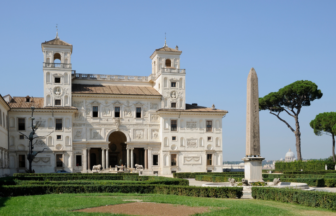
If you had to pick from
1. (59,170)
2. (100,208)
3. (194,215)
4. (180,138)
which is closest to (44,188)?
(100,208)

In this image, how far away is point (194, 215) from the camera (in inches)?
491

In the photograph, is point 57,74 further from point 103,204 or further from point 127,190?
point 103,204

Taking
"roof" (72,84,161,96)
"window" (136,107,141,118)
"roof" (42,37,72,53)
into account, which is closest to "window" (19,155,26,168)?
"roof" (72,84,161,96)

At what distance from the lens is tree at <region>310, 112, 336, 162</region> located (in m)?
58.9

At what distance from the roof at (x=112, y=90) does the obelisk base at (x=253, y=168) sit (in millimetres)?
32514

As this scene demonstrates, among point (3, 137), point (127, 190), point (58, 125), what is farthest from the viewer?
point (58, 125)

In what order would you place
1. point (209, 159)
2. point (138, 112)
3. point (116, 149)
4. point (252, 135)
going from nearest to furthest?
point (252, 135) → point (138, 112) → point (209, 159) → point (116, 149)

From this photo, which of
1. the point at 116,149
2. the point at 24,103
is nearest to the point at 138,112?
the point at 116,149

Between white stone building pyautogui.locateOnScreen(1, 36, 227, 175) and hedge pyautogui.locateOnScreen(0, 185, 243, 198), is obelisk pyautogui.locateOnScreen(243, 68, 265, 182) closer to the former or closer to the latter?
hedge pyautogui.locateOnScreen(0, 185, 243, 198)

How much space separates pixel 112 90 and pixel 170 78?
7.51 m

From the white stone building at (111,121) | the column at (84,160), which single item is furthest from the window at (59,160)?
the column at (84,160)

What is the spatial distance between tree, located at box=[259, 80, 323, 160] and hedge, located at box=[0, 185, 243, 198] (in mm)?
41891

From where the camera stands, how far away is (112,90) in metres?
53.9

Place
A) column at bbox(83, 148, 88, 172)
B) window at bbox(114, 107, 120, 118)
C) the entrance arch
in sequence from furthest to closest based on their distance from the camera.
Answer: the entrance arch < window at bbox(114, 107, 120, 118) < column at bbox(83, 148, 88, 172)
